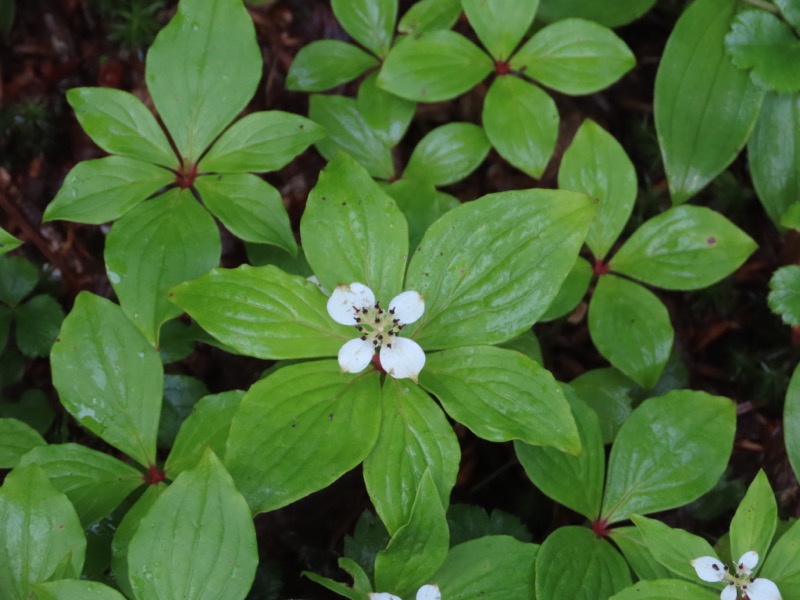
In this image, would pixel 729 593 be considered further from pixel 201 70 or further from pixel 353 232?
pixel 201 70

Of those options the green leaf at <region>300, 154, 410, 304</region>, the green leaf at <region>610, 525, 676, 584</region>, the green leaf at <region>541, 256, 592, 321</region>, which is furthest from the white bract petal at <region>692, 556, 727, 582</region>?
the green leaf at <region>300, 154, 410, 304</region>

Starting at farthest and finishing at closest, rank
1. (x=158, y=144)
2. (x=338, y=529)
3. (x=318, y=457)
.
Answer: (x=338, y=529)
(x=158, y=144)
(x=318, y=457)

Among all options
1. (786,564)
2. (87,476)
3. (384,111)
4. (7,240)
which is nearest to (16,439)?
(87,476)

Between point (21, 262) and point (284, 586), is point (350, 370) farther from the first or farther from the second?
point (21, 262)

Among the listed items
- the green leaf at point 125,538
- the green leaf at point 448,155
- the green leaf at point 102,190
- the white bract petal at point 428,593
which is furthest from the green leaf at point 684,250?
the green leaf at point 125,538

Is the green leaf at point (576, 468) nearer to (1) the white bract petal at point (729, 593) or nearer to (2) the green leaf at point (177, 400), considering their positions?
(1) the white bract petal at point (729, 593)

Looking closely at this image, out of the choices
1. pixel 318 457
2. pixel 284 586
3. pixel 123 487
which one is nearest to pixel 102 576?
pixel 123 487

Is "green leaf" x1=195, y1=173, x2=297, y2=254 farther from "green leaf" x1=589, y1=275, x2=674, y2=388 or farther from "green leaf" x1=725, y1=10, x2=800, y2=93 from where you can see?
"green leaf" x1=725, y1=10, x2=800, y2=93
